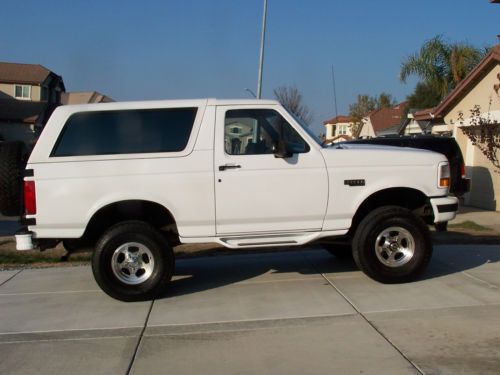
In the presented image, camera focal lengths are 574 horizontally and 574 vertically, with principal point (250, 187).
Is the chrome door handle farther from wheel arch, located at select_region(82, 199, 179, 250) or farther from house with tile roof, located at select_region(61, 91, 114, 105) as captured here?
house with tile roof, located at select_region(61, 91, 114, 105)

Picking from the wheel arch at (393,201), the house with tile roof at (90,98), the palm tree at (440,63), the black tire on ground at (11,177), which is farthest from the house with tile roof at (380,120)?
the black tire on ground at (11,177)

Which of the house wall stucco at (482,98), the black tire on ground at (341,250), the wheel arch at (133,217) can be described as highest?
the house wall stucco at (482,98)

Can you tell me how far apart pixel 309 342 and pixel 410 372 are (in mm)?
976

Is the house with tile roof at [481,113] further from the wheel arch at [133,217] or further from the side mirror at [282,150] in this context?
the wheel arch at [133,217]

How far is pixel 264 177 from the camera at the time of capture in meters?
6.47

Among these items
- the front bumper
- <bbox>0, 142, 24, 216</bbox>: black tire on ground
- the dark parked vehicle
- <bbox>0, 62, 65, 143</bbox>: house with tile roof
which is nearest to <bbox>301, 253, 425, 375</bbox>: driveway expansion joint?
the front bumper

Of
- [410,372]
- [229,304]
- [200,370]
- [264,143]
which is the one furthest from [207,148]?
[410,372]

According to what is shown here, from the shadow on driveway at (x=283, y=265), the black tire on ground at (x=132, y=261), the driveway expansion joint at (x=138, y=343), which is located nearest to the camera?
the driveway expansion joint at (x=138, y=343)

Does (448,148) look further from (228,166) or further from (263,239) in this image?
(228,166)

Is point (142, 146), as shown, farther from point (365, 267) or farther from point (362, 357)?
point (362, 357)

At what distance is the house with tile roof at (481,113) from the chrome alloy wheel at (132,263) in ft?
35.4

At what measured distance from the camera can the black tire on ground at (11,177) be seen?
6316 millimetres

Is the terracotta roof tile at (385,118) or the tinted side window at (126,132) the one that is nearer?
the tinted side window at (126,132)

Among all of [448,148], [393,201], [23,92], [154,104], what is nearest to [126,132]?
[154,104]
